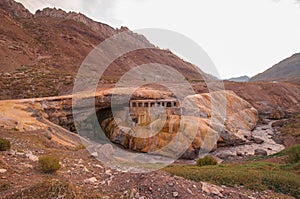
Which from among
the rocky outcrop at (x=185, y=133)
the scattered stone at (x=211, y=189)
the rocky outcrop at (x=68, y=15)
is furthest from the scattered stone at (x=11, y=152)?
the rocky outcrop at (x=68, y=15)

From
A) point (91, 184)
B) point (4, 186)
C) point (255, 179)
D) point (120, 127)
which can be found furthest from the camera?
point (120, 127)

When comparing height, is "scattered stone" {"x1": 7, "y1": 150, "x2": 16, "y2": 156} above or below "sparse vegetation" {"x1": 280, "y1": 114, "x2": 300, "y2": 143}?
above

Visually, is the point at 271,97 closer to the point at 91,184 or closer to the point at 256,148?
the point at 256,148

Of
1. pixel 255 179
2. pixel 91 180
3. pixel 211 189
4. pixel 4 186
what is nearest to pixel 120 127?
pixel 91 180

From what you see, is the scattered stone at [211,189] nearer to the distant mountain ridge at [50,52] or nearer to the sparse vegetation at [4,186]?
the sparse vegetation at [4,186]

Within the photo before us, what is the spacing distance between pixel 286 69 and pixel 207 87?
11485cm

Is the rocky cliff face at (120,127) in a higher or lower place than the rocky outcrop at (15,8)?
lower

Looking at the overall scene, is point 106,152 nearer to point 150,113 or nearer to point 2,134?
point 2,134

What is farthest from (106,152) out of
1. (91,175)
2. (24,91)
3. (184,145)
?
(24,91)

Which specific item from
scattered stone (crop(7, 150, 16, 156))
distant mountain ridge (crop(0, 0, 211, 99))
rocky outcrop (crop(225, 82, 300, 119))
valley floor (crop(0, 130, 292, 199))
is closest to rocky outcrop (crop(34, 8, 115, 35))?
distant mountain ridge (crop(0, 0, 211, 99))

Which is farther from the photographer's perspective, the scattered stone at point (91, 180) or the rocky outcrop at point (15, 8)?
the rocky outcrop at point (15, 8)

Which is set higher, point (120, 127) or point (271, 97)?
point (271, 97)

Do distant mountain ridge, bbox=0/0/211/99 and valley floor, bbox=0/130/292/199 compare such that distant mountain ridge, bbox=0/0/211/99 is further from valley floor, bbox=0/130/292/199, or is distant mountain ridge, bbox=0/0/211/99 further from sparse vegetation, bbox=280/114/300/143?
valley floor, bbox=0/130/292/199

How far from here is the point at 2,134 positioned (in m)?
13.2
